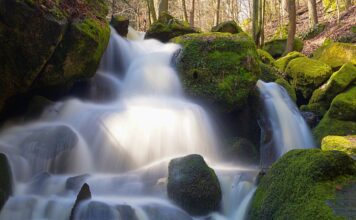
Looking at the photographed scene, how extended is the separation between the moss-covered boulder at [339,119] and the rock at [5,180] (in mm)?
7258

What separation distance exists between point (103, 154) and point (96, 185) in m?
1.31

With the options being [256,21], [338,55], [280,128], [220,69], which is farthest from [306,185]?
[256,21]

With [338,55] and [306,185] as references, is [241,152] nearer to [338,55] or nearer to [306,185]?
[306,185]

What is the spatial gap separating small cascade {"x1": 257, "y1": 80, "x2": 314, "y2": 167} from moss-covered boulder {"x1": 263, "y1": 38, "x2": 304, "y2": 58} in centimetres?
693

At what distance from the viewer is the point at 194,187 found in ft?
20.9

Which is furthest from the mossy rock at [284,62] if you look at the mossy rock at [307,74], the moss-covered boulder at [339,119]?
the moss-covered boulder at [339,119]

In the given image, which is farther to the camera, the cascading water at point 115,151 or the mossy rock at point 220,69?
the mossy rock at point 220,69

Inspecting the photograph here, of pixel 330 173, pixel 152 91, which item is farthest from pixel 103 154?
pixel 330 173

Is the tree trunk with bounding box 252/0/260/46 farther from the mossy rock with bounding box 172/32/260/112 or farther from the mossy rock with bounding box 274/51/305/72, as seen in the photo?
the mossy rock with bounding box 172/32/260/112

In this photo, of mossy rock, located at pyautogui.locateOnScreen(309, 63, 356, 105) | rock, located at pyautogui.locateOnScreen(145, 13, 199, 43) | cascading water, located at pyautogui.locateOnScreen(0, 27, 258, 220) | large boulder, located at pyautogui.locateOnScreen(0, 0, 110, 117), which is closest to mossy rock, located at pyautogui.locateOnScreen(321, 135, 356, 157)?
cascading water, located at pyautogui.locateOnScreen(0, 27, 258, 220)

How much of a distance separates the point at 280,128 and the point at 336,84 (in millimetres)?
2600

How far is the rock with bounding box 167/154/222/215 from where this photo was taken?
6352 millimetres

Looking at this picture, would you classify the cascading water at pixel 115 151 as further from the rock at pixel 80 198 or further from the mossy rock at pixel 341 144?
the mossy rock at pixel 341 144

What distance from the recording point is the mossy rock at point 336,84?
11.7 meters
